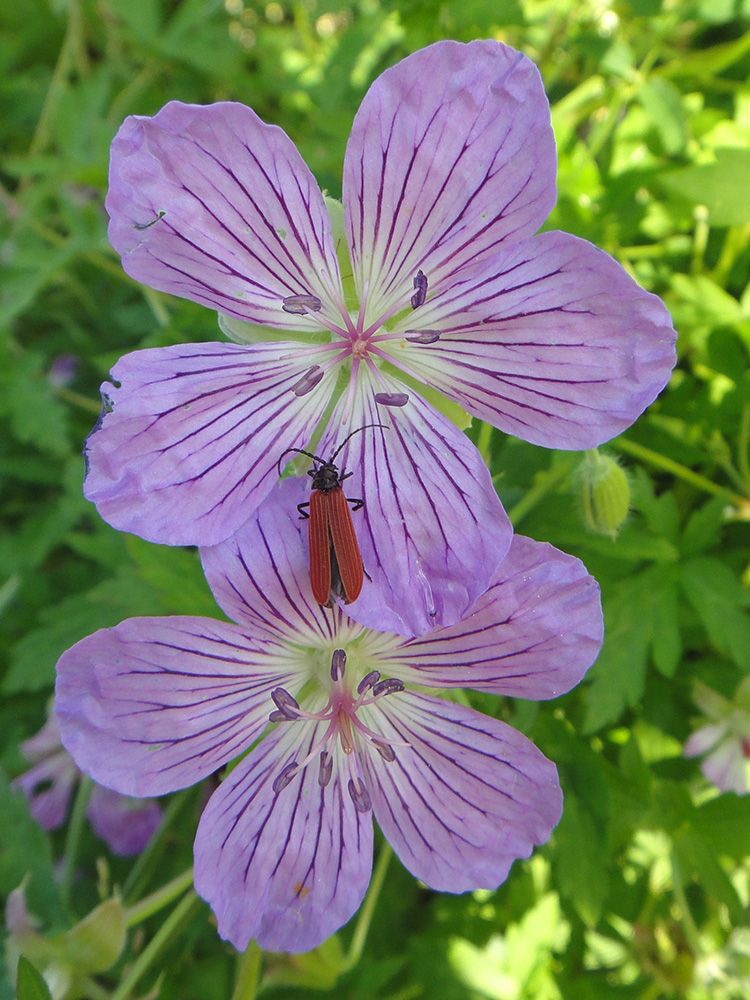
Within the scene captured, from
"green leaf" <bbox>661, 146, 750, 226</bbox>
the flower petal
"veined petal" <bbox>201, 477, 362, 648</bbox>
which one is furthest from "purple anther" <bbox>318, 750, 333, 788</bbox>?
"green leaf" <bbox>661, 146, 750, 226</bbox>

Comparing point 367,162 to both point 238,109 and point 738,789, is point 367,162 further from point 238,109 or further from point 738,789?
point 738,789

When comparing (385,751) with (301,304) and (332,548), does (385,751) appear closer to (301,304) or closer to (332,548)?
(332,548)

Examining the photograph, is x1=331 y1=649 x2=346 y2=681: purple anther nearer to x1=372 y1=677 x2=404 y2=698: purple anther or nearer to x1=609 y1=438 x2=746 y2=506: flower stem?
x1=372 y1=677 x2=404 y2=698: purple anther

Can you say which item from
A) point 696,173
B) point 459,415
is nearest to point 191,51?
point 696,173

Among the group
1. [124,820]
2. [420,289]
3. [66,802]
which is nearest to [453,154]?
[420,289]

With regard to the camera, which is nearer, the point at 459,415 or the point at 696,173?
the point at 459,415

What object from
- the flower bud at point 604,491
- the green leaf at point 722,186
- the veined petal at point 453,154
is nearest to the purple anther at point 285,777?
the flower bud at point 604,491

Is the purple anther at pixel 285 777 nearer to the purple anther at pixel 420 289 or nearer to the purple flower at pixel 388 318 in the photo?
the purple flower at pixel 388 318
